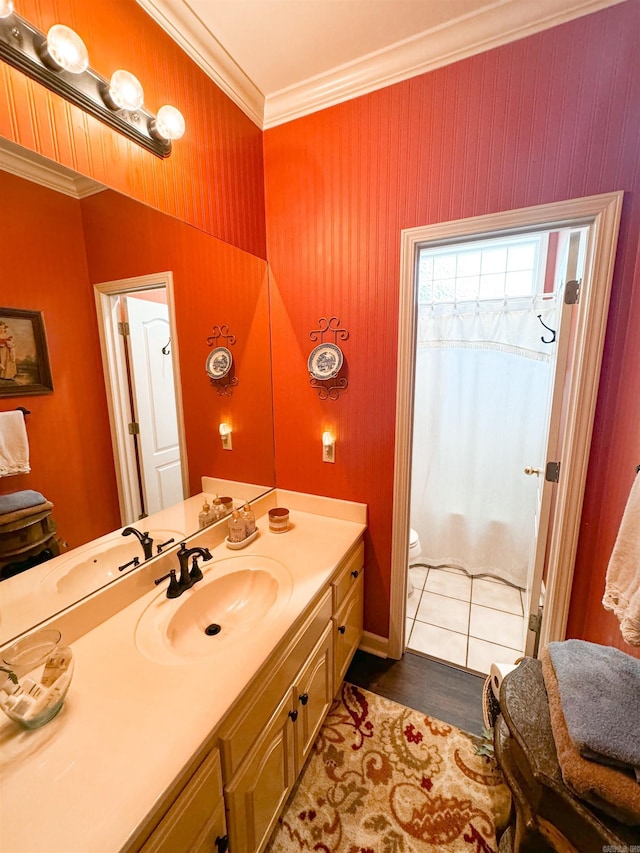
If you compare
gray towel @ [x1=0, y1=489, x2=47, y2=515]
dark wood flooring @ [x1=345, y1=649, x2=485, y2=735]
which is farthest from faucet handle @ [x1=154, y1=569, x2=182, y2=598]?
dark wood flooring @ [x1=345, y1=649, x2=485, y2=735]

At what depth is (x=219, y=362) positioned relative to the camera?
1620 mm

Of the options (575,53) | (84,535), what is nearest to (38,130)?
(84,535)

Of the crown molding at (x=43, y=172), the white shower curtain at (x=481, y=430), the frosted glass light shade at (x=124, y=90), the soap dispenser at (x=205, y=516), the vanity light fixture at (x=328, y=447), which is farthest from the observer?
the white shower curtain at (x=481, y=430)

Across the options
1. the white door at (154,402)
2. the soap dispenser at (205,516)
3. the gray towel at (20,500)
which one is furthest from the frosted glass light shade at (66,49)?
the soap dispenser at (205,516)

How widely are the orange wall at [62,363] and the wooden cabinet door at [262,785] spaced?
0.77 metres

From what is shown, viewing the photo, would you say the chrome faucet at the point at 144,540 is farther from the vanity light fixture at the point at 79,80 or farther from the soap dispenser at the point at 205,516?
the vanity light fixture at the point at 79,80

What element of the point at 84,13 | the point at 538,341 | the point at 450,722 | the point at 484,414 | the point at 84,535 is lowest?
the point at 450,722

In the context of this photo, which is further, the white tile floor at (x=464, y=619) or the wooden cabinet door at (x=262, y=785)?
the white tile floor at (x=464, y=619)

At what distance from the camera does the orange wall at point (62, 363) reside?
2.79 ft

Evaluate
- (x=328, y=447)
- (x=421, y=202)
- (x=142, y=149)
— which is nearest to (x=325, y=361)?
(x=328, y=447)

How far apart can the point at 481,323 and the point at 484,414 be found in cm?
62

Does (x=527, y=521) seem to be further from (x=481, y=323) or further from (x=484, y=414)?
(x=481, y=323)

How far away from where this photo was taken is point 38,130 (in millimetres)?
854

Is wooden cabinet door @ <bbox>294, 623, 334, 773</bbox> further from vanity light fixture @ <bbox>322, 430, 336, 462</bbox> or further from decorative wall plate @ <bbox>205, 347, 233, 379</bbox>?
decorative wall plate @ <bbox>205, 347, 233, 379</bbox>
